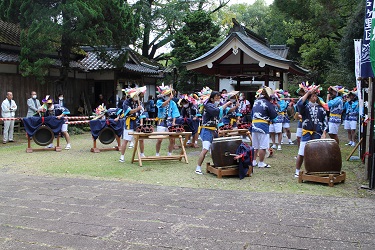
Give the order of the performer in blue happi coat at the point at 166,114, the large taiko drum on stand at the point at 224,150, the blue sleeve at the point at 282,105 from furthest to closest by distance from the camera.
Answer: the blue sleeve at the point at 282,105
the performer in blue happi coat at the point at 166,114
the large taiko drum on stand at the point at 224,150

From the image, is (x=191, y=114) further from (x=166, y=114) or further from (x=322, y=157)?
(x=322, y=157)

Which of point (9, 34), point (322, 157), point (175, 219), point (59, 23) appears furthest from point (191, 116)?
point (9, 34)


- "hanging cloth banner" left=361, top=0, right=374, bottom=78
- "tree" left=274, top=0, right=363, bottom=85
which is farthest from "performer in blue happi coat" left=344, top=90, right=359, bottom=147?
"tree" left=274, top=0, right=363, bottom=85

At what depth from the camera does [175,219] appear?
180 inches

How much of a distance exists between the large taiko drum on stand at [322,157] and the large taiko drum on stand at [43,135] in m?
7.25

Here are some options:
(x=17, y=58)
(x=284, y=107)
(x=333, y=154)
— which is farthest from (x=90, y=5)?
(x=333, y=154)

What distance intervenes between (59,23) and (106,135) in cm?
617

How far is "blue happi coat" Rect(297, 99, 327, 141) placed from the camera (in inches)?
272

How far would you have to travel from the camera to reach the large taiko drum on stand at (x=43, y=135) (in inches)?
416

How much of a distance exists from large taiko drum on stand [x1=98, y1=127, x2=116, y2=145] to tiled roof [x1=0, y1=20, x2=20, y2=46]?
272 inches

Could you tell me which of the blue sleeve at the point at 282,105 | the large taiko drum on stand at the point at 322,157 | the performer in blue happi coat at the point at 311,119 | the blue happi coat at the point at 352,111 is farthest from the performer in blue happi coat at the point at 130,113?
the blue happi coat at the point at 352,111

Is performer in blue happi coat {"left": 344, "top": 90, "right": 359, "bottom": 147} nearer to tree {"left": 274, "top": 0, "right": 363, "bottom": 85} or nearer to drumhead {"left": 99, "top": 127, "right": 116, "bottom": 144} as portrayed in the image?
tree {"left": 274, "top": 0, "right": 363, "bottom": 85}

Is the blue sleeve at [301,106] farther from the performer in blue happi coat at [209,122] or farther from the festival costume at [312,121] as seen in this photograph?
the performer in blue happi coat at [209,122]

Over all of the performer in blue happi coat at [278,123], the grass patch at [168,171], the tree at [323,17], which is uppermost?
the tree at [323,17]
